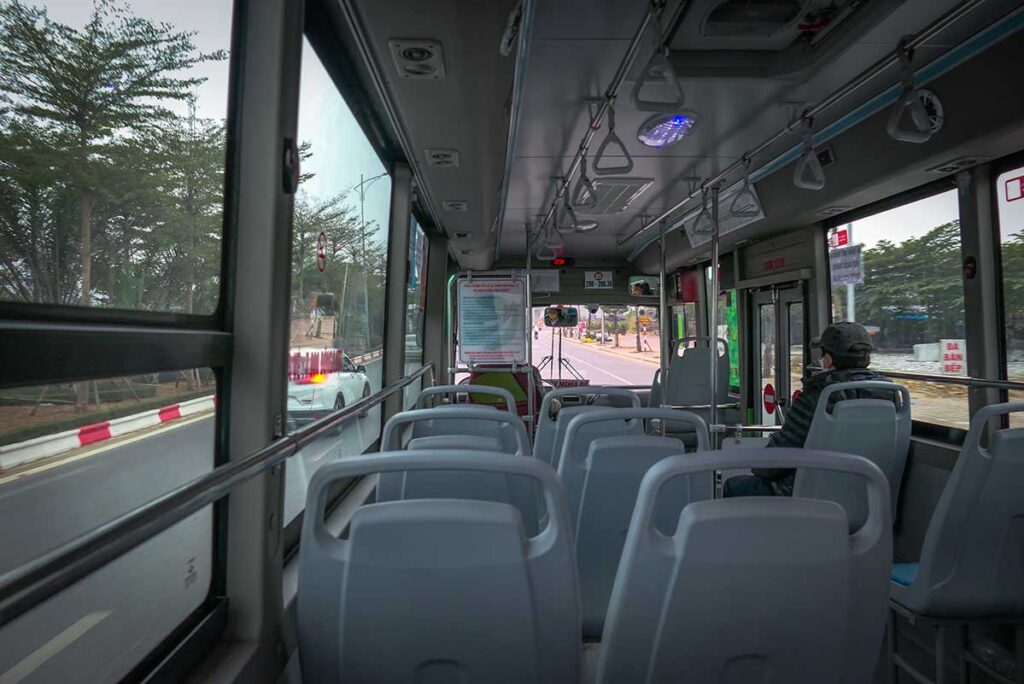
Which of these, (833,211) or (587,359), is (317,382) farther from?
(587,359)

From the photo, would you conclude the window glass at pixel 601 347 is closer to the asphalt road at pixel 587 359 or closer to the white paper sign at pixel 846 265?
the asphalt road at pixel 587 359

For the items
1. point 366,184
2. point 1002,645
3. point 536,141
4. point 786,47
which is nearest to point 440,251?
point 536,141

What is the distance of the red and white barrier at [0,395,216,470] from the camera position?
91cm

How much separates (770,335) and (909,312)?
232 cm

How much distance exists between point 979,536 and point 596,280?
7.62 m

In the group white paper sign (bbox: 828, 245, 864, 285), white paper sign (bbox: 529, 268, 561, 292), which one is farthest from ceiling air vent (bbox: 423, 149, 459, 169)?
white paper sign (bbox: 529, 268, 561, 292)

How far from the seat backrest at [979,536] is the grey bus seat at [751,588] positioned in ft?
3.38

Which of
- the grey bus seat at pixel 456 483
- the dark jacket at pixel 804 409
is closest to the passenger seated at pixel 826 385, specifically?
the dark jacket at pixel 804 409

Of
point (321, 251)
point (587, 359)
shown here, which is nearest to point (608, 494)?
point (321, 251)

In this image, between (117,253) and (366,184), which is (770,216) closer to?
(366,184)

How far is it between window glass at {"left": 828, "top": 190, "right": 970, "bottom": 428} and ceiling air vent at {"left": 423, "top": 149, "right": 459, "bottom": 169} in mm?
3209

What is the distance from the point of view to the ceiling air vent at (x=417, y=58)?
239 cm

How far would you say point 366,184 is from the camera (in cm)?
346

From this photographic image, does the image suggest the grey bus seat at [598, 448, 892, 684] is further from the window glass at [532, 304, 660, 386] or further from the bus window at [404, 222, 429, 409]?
the window glass at [532, 304, 660, 386]
